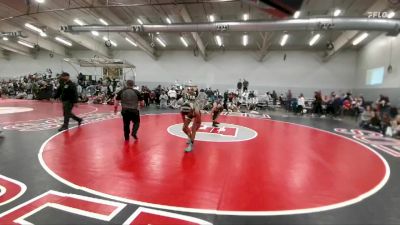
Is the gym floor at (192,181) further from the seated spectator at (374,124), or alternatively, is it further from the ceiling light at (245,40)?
the ceiling light at (245,40)

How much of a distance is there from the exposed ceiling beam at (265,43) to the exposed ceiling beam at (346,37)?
197 inches

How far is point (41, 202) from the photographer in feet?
9.52

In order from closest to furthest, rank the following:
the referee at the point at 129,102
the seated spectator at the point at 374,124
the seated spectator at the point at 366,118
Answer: the referee at the point at 129,102
the seated spectator at the point at 374,124
the seated spectator at the point at 366,118

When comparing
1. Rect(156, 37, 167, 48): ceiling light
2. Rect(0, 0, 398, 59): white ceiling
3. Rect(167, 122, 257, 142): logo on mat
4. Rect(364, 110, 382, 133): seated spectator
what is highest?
Rect(0, 0, 398, 59): white ceiling

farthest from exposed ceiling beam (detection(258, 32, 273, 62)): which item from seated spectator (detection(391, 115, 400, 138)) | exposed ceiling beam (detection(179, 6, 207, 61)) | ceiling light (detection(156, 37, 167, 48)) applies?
seated spectator (detection(391, 115, 400, 138))

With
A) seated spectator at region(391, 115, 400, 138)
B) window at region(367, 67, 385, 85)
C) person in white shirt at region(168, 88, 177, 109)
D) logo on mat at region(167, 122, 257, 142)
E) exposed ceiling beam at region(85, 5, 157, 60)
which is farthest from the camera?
person in white shirt at region(168, 88, 177, 109)

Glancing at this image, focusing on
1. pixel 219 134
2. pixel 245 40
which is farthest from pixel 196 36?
pixel 219 134

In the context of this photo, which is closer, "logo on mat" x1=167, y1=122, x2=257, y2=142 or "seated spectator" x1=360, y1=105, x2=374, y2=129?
"logo on mat" x1=167, y1=122, x2=257, y2=142

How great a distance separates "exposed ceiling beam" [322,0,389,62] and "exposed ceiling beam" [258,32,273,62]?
16.5 ft

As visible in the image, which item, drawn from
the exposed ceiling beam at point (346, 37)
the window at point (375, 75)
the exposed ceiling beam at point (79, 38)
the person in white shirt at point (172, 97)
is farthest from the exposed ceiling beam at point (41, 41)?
the window at point (375, 75)

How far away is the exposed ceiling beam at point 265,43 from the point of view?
18.3 m

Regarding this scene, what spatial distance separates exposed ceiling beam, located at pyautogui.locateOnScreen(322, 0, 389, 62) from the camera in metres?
12.6

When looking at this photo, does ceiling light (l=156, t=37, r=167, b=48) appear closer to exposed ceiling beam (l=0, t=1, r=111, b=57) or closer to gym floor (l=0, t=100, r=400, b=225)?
exposed ceiling beam (l=0, t=1, r=111, b=57)

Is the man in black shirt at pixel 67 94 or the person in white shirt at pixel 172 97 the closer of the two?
the man in black shirt at pixel 67 94
